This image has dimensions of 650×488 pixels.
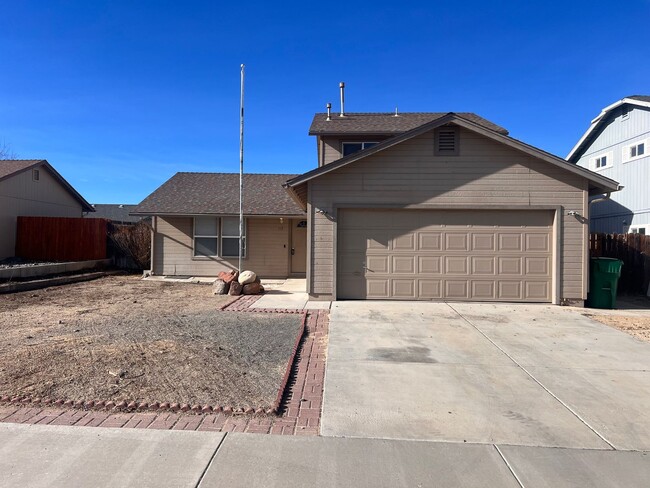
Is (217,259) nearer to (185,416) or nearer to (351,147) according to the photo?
(351,147)

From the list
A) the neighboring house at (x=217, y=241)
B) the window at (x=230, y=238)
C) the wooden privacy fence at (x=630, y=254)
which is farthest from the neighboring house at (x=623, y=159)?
the window at (x=230, y=238)

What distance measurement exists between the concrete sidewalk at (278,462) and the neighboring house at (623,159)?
20476mm

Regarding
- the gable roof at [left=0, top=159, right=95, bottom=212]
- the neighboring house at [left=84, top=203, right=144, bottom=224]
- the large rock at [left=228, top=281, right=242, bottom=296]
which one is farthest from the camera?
the neighboring house at [left=84, top=203, right=144, bottom=224]

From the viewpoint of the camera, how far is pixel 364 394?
4.79 m

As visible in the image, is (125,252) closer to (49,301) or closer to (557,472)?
(49,301)

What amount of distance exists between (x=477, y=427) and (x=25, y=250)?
2152 cm

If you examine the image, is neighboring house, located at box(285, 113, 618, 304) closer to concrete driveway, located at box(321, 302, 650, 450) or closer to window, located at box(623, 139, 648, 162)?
concrete driveway, located at box(321, 302, 650, 450)

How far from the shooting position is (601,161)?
24094 mm

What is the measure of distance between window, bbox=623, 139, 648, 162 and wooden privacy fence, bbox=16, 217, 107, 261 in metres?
25.1

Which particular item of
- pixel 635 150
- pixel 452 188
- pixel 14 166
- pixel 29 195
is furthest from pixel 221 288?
pixel 635 150

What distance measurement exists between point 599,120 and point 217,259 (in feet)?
71.2

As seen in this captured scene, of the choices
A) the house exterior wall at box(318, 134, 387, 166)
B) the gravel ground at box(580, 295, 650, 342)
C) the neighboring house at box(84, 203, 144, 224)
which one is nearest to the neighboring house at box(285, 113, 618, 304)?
the gravel ground at box(580, 295, 650, 342)

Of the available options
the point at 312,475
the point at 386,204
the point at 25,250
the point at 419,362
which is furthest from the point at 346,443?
the point at 25,250

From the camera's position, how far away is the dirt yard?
4707 mm
